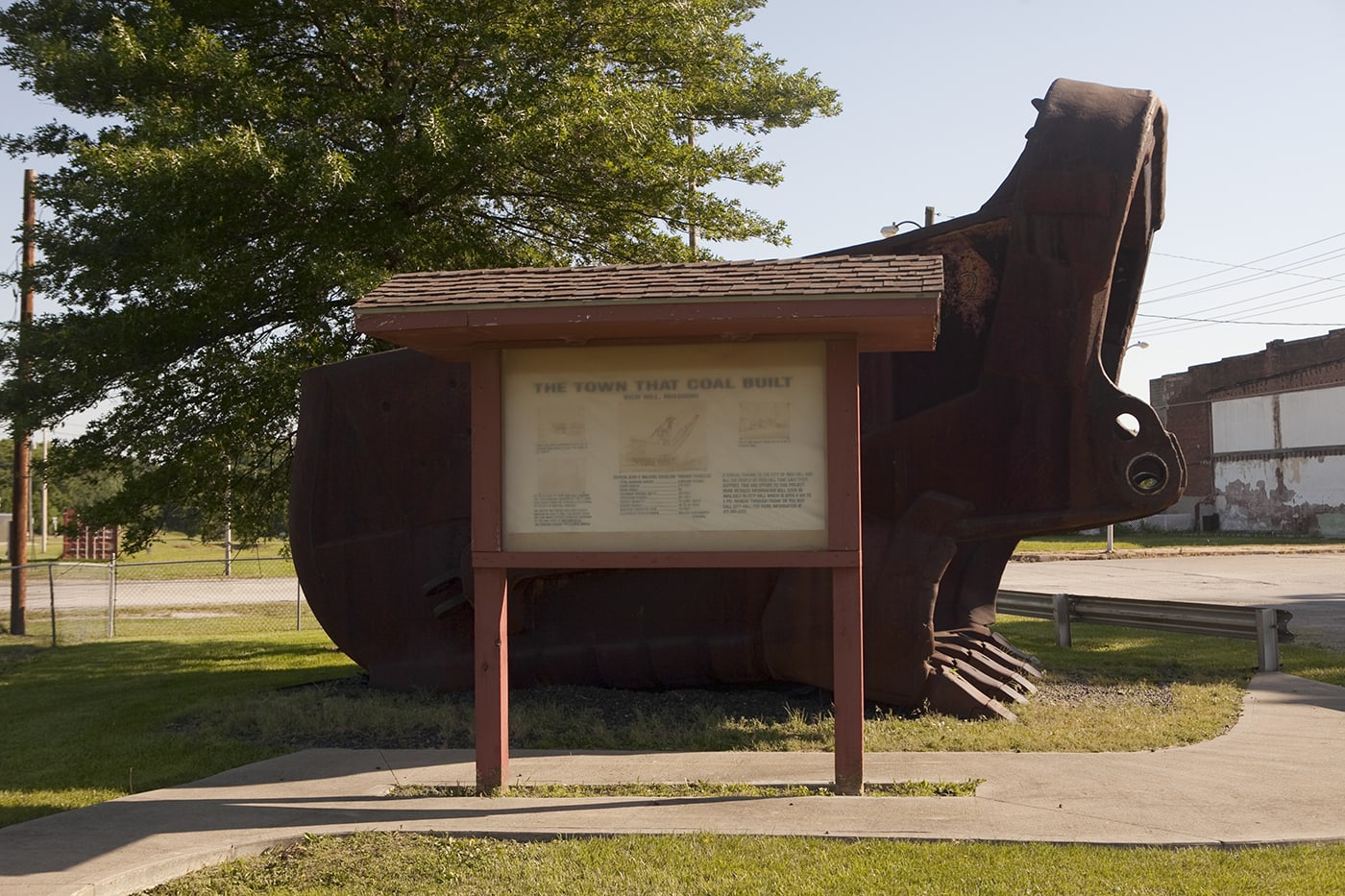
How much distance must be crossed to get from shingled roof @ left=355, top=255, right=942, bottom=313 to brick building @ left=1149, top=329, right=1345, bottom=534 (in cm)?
4197

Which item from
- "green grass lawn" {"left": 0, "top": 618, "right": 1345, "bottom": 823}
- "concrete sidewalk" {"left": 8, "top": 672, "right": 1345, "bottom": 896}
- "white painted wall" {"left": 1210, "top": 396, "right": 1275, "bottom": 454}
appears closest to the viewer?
"concrete sidewalk" {"left": 8, "top": 672, "right": 1345, "bottom": 896}

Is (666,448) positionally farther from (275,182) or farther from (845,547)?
(275,182)

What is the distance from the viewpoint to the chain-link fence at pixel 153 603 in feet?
59.6

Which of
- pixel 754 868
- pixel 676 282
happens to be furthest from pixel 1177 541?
pixel 754 868

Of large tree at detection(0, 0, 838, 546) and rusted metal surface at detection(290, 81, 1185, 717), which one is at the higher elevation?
large tree at detection(0, 0, 838, 546)

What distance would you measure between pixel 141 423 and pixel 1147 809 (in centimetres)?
1032

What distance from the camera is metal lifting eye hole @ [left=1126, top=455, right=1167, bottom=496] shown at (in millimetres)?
8445

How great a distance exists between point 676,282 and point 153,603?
67.5 feet

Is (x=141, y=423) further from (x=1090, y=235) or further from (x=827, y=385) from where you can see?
(x=1090, y=235)

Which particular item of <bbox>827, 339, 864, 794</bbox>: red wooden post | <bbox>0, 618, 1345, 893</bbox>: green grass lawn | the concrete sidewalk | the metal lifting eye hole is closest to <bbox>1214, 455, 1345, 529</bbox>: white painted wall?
<bbox>0, 618, 1345, 893</bbox>: green grass lawn

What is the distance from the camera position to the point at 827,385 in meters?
6.83

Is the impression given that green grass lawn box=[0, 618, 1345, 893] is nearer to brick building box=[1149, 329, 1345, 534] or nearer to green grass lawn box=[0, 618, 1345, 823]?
green grass lawn box=[0, 618, 1345, 823]

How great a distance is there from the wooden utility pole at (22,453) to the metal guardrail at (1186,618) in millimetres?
11052

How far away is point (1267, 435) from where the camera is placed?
153 feet
